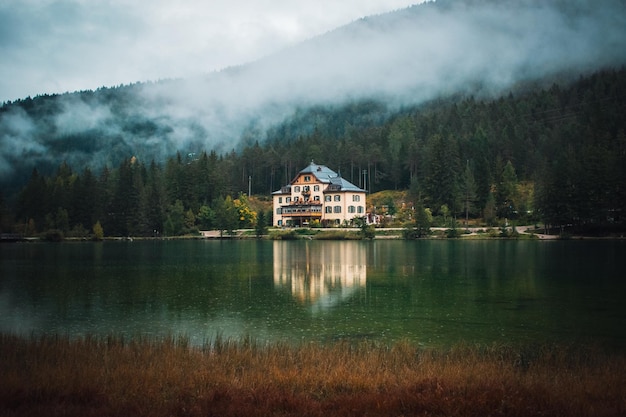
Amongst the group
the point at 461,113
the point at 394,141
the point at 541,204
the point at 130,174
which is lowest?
the point at 541,204

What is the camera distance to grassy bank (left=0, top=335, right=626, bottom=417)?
9555 mm

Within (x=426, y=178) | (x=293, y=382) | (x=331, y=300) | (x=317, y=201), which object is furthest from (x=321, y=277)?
(x=317, y=201)

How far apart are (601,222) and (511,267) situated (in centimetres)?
4926

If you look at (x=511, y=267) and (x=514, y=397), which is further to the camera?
(x=511, y=267)

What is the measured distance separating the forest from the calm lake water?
133 feet

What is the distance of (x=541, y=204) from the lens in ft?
280

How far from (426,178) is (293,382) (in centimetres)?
9721

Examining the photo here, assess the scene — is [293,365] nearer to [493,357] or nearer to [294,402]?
[294,402]

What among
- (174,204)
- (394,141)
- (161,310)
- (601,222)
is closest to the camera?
(161,310)

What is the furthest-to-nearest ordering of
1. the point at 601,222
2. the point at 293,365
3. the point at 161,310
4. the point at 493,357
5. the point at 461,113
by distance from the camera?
the point at 461,113 → the point at 601,222 → the point at 161,310 → the point at 493,357 → the point at 293,365

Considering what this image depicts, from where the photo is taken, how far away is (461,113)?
160 meters

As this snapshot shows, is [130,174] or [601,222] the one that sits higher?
[130,174]

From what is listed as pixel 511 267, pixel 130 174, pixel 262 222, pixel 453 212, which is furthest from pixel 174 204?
pixel 511 267

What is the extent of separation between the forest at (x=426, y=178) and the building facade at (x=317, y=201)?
4.88m
